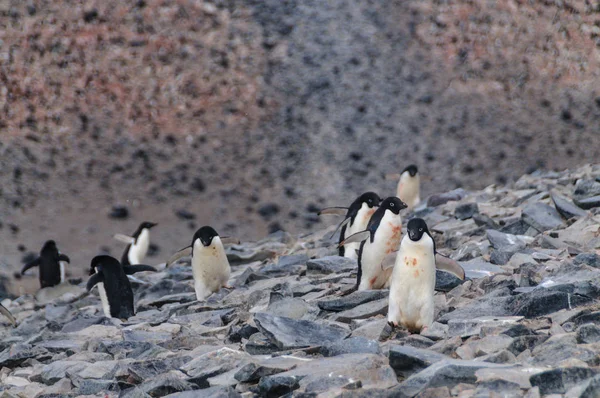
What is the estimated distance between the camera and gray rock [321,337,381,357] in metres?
4.59

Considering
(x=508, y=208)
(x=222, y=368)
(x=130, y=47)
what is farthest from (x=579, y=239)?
(x=130, y=47)

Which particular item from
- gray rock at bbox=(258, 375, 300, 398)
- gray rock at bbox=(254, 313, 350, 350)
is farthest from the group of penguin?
gray rock at bbox=(258, 375, 300, 398)

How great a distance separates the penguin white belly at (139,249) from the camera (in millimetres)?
14758

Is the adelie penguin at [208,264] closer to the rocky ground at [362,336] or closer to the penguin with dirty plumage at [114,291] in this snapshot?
the rocky ground at [362,336]

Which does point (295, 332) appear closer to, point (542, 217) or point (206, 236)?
point (206, 236)

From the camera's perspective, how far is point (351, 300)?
19.4 feet

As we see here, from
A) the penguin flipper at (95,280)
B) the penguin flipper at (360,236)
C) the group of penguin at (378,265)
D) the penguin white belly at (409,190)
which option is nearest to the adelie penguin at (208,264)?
the group of penguin at (378,265)

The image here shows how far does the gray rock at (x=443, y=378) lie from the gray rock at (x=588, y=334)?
0.65m

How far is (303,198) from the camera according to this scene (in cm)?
2039

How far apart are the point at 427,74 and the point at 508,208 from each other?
14.6 meters

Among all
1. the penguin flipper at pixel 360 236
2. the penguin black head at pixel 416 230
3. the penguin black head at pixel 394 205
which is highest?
the penguin black head at pixel 394 205

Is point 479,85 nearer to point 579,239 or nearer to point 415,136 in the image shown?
point 415,136

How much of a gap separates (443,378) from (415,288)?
1.39 meters

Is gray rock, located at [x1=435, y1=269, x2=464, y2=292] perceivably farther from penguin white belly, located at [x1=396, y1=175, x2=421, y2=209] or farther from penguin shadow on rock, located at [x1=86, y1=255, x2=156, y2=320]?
penguin white belly, located at [x1=396, y1=175, x2=421, y2=209]
